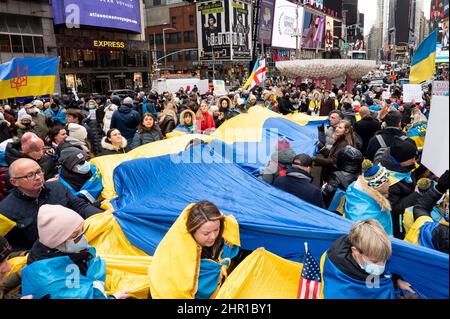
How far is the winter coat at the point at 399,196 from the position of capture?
313cm

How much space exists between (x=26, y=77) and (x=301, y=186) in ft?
21.2

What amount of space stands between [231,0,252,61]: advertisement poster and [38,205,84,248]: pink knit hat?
51357 mm

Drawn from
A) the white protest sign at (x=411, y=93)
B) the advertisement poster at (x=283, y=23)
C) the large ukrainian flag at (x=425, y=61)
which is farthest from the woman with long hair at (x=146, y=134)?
the advertisement poster at (x=283, y=23)

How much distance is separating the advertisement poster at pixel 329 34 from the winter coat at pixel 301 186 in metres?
82.1

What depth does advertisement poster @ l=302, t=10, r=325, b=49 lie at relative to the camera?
67.4 m

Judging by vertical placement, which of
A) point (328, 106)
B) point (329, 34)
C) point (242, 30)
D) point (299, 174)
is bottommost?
point (299, 174)

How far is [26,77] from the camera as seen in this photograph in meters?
7.23

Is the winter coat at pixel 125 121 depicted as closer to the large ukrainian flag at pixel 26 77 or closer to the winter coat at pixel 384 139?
the large ukrainian flag at pixel 26 77

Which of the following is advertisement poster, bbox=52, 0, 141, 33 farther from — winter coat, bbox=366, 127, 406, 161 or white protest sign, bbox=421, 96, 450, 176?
white protest sign, bbox=421, 96, 450, 176

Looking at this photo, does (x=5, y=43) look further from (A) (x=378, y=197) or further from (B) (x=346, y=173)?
(A) (x=378, y=197)

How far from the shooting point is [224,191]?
3639mm

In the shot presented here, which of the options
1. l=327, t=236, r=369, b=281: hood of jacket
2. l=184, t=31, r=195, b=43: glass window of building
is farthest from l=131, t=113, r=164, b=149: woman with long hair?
l=184, t=31, r=195, b=43: glass window of building

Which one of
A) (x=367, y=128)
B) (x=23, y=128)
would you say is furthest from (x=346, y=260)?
(x=23, y=128)
